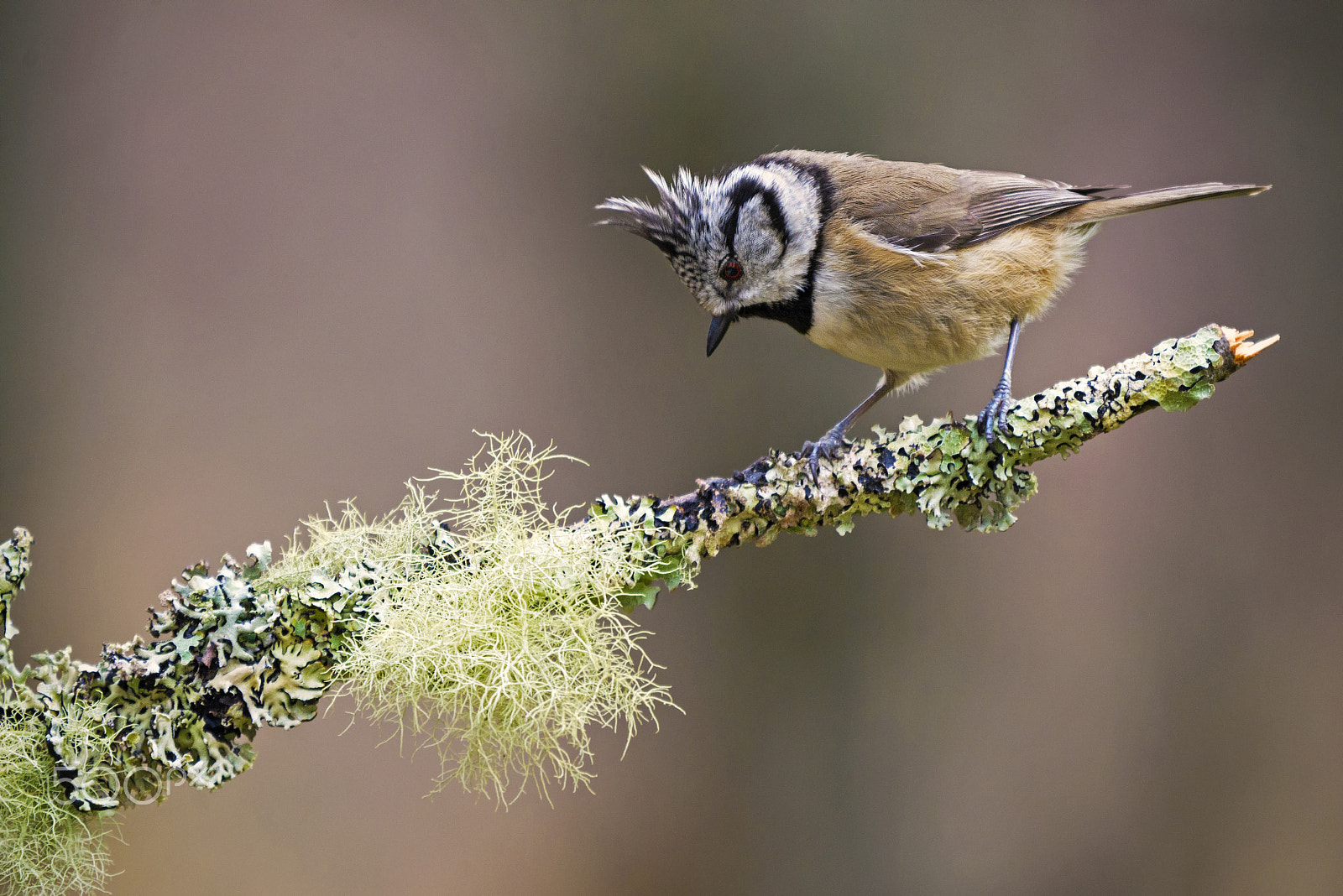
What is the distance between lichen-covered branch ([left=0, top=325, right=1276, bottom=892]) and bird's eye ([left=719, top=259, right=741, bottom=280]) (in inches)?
14.5

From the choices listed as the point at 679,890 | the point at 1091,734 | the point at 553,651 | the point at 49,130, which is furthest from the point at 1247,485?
the point at 49,130

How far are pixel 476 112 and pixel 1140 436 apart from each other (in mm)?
1572

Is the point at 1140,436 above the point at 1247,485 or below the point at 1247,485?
above

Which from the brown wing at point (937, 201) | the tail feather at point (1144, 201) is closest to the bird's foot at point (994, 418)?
the brown wing at point (937, 201)

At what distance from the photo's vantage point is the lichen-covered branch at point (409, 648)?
86 cm

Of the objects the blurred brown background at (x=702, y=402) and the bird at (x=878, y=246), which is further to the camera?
the blurred brown background at (x=702, y=402)

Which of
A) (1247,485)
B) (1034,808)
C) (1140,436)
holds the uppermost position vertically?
(1140,436)

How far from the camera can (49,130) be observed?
1.80 metres

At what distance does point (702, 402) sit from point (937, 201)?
0.82 m

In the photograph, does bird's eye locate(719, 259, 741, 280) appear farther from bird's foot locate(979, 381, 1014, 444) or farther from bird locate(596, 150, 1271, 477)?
bird's foot locate(979, 381, 1014, 444)

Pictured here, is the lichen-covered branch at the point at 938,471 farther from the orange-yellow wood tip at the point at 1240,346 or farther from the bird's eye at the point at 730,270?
the bird's eye at the point at 730,270

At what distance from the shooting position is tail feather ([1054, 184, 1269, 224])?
123 centimetres

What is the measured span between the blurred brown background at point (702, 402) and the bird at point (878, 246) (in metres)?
0.63

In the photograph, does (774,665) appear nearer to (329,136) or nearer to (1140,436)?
(1140,436)
